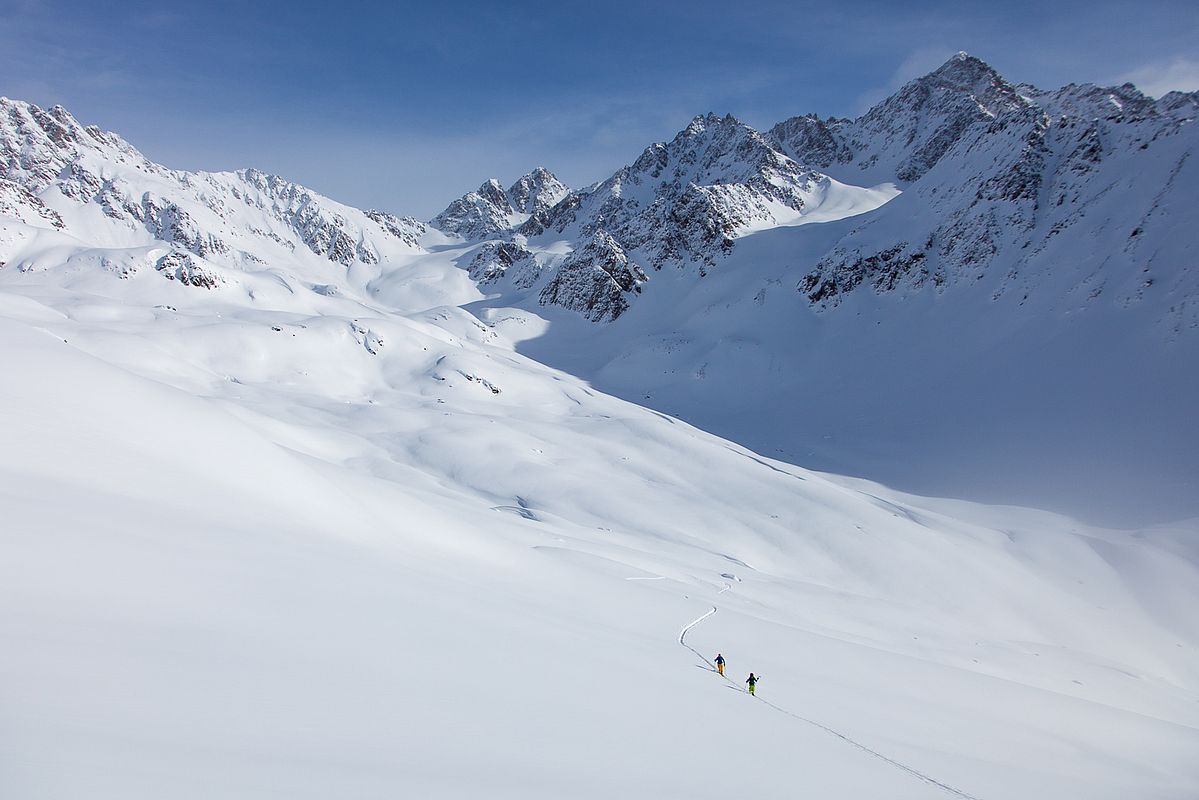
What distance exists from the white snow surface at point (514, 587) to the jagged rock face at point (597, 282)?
144 ft

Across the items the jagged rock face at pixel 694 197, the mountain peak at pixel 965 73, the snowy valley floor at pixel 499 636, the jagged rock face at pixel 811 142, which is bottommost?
the snowy valley floor at pixel 499 636

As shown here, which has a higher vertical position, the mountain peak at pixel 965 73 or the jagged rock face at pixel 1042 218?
the mountain peak at pixel 965 73

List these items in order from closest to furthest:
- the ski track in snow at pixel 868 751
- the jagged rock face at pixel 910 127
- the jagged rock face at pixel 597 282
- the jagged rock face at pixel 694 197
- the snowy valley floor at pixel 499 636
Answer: the snowy valley floor at pixel 499 636 < the ski track in snow at pixel 868 751 < the jagged rock face at pixel 597 282 < the jagged rock face at pixel 694 197 < the jagged rock face at pixel 910 127

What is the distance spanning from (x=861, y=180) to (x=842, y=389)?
94.7 meters

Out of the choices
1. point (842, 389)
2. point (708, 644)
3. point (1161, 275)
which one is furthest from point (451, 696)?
point (1161, 275)

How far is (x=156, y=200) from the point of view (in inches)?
4968

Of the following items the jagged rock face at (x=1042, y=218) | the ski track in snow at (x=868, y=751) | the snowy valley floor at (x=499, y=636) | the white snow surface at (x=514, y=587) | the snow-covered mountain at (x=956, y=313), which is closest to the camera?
the snowy valley floor at (x=499, y=636)

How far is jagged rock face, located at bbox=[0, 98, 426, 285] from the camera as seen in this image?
12256 cm

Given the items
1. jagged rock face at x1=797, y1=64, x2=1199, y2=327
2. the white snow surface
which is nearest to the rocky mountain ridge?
jagged rock face at x1=797, y1=64, x2=1199, y2=327

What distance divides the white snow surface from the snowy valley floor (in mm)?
62

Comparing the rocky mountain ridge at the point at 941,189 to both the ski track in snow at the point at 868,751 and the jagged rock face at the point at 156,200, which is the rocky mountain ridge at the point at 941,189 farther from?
the ski track in snow at the point at 868,751

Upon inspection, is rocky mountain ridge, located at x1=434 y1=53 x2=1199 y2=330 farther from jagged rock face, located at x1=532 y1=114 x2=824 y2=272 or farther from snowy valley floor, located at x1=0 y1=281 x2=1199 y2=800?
snowy valley floor, located at x1=0 y1=281 x2=1199 y2=800

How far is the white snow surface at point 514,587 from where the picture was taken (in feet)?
18.3

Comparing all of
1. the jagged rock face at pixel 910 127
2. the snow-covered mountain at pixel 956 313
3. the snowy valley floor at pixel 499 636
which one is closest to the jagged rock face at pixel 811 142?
the jagged rock face at pixel 910 127
